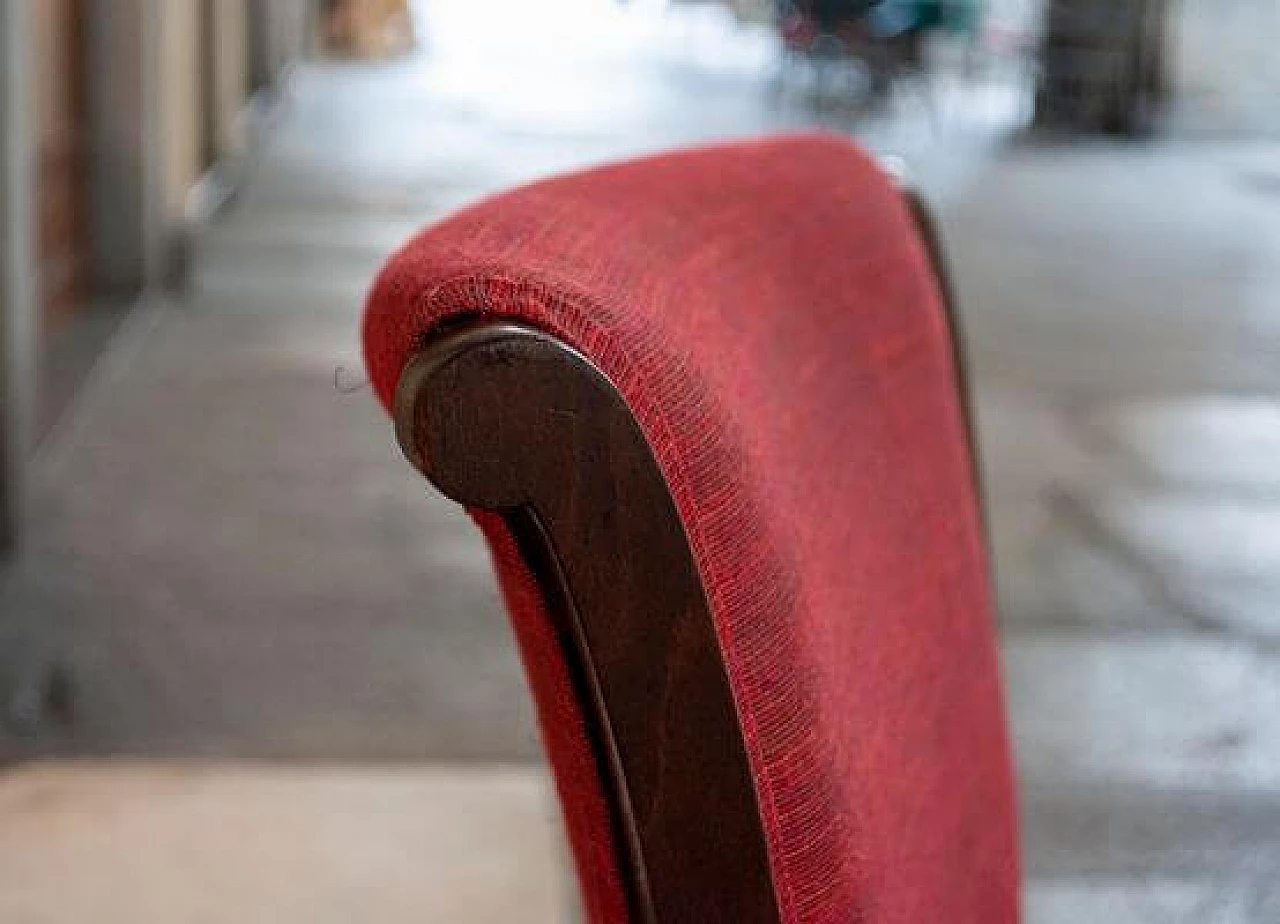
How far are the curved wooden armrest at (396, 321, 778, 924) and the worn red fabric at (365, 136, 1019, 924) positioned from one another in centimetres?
2

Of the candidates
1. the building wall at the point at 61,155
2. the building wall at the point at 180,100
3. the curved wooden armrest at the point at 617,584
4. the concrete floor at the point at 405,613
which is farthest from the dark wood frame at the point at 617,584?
the building wall at the point at 180,100

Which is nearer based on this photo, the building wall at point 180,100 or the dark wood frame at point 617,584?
the dark wood frame at point 617,584

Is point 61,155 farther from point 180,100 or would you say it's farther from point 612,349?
point 612,349

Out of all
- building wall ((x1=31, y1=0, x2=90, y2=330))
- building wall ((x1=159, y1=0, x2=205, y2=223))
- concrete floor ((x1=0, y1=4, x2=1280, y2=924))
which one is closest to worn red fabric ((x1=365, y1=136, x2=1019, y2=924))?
concrete floor ((x1=0, y1=4, x2=1280, y2=924))

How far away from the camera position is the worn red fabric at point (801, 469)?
69cm

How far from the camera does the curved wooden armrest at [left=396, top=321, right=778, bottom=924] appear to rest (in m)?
0.61

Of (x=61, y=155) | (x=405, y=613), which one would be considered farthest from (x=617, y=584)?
(x=61, y=155)

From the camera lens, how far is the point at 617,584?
0.65 m

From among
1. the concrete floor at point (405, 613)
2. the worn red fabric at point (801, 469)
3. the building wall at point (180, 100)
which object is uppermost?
the worn red fabric at point (801, 469)

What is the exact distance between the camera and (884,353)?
3.28ft

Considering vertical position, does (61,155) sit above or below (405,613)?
above

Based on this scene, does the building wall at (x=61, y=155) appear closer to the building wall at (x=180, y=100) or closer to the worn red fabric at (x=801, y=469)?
the building wall at (x=180, y=100)

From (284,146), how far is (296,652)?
5.45 meters

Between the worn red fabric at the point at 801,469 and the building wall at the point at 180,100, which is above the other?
the worn red fabric at the point at 801,469
